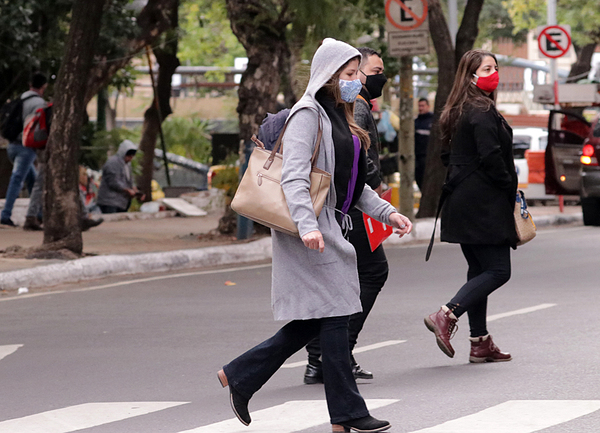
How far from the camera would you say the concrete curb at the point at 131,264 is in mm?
10727

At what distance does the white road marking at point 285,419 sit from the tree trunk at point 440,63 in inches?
501

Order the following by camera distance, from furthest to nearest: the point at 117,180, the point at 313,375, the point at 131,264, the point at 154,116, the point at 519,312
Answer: the point at 154,116 → the point at 117,180 → the point at 131,264 → the point at 519,312 → the point at 313,375

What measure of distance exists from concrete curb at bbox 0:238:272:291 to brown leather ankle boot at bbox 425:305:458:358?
5.03 meters

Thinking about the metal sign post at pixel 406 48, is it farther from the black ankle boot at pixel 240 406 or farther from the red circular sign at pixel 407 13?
the black ankle boot at pixel 240 406

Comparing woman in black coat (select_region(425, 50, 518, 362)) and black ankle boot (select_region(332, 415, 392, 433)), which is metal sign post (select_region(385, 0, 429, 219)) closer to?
woman in black coat (select_region(425, 50, 518, 362))

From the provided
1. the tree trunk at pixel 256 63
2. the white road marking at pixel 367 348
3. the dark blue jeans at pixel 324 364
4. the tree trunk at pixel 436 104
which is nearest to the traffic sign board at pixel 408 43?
the tree trunk at pixel 256 63

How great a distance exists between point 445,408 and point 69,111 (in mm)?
7789

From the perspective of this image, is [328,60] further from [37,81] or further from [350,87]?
[37,81]

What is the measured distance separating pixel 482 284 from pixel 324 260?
6.76 feet

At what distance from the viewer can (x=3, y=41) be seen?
18016 millimetres

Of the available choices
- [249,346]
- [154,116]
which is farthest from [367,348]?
[154,116]

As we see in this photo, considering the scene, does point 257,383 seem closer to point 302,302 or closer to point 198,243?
point 302,302

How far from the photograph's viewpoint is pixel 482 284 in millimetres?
6801

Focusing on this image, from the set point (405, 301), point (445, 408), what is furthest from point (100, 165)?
point (445, 408)
